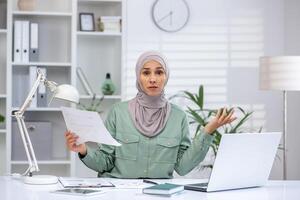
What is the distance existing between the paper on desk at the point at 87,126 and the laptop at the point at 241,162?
40cm

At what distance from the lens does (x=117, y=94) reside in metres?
4.39

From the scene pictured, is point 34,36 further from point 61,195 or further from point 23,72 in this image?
point 61,195

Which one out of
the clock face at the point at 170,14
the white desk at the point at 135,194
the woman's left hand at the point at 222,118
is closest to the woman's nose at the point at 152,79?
the woman's left hand at the point at 222,118

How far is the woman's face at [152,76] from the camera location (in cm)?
275

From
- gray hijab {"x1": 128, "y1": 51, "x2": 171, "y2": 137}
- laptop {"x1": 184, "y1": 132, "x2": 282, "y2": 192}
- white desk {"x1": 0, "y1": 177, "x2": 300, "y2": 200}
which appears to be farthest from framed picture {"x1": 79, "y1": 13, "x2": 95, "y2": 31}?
laptop {"x1": 184, "y1": 132, "x2": 282, "y2": 192}

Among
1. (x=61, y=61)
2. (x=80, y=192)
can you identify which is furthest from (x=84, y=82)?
(x=80, y=192)

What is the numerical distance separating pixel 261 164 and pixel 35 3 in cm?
264

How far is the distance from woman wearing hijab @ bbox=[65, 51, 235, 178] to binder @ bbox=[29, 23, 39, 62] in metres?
1.57

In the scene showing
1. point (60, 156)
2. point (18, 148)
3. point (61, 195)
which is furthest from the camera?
point (60, 156)

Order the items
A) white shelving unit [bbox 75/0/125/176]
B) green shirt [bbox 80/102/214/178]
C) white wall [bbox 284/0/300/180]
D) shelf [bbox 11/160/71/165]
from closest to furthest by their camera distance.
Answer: green shirt [bbox 80/102/214/178] < shelf [bbox 11/160/71/165] < white shelving unit [bbox 75/0/125/176] < white wall [bbox 284/0/300/180]

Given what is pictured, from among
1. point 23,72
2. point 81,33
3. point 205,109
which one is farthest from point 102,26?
point 205,109

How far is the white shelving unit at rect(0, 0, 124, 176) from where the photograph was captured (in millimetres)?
4191

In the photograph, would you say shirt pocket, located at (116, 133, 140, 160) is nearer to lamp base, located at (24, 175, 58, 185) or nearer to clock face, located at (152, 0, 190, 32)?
lamp base, located at (24, 175, 58, 185)

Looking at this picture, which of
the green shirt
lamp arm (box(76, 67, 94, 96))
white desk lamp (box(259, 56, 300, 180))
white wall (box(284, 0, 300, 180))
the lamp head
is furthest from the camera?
white wall (box(284, 0, 300, 180))
